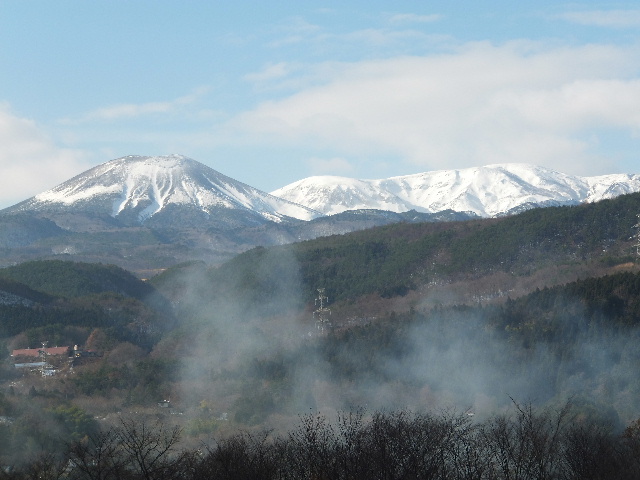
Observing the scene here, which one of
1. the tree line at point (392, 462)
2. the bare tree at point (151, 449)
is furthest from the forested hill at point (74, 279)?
the tree line at point (392, 462)

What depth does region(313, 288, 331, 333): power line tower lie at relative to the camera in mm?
83250

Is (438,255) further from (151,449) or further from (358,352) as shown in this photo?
(151,449)

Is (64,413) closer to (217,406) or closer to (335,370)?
(217,406)

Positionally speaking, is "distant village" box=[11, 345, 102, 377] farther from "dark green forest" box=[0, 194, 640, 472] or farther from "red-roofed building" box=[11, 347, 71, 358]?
"dark green forest" box=[0, 194, 640, 472]

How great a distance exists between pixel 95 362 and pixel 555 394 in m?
35.0

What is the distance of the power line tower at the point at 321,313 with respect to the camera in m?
83.2

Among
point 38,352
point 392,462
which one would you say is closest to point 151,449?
point 392,462

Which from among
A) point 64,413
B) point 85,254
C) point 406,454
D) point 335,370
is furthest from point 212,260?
point 406,454

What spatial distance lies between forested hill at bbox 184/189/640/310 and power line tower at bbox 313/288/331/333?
1583mm

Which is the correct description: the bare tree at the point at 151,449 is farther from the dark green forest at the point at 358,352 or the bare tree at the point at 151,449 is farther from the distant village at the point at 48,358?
the distant village at the point at 48,358

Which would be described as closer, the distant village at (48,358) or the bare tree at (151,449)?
the bare tree at (151,449)

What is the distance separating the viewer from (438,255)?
322 feet

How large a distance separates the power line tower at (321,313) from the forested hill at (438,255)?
1.58 meters

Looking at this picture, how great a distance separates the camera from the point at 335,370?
61125mm
